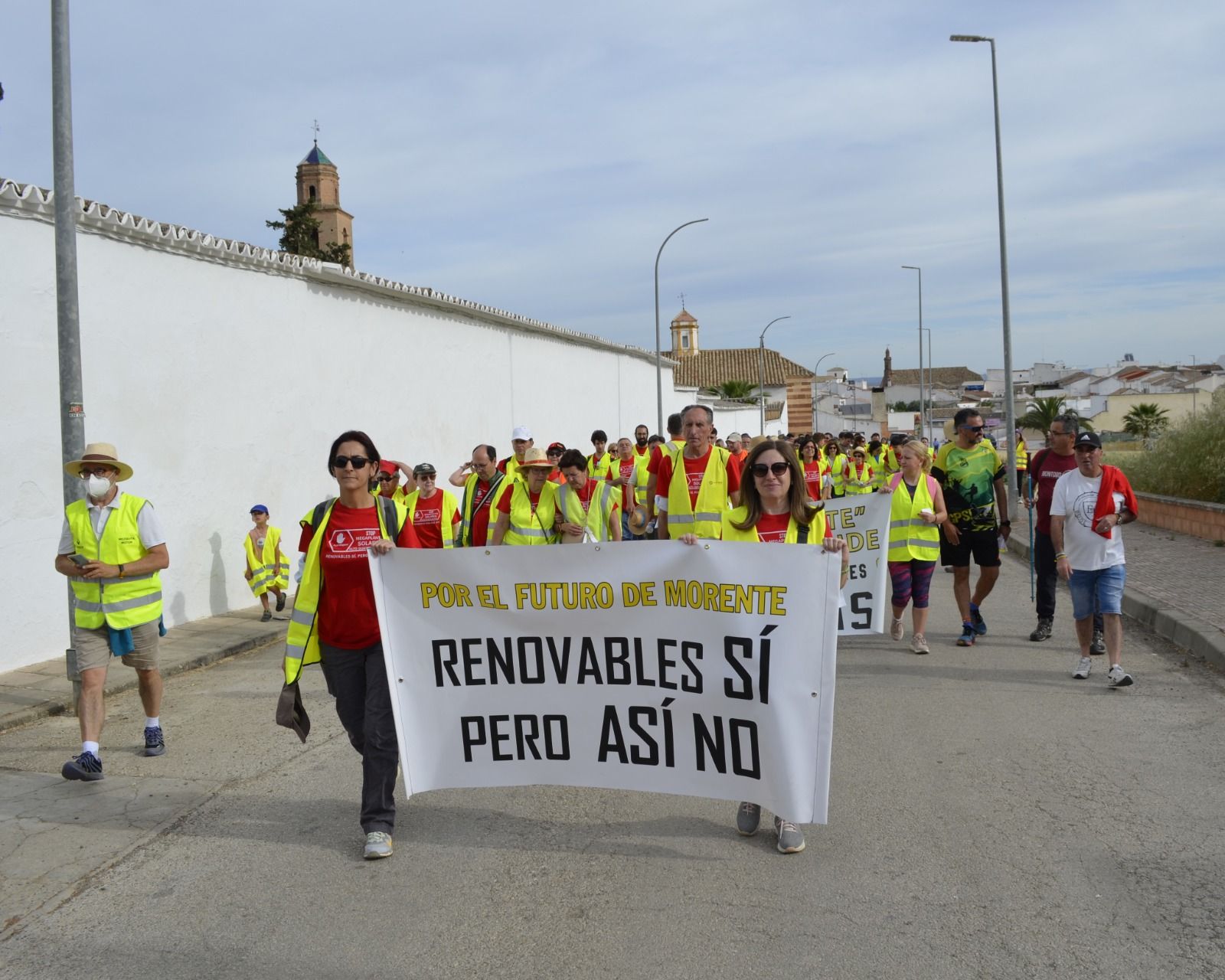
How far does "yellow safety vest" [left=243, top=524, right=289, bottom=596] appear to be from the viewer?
13516 millimetres

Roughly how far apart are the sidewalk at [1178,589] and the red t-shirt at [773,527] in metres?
5.05

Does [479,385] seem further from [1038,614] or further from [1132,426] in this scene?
[1132,426]

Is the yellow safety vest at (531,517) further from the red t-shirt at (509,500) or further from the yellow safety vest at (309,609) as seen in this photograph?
the yellow safety vest at (309,609)

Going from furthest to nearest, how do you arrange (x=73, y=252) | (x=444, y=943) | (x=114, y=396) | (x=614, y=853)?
1. (x=114, y=396)
2. (x=73, y=252)
3. (x=614, y=853)
4. (x=444, y=943)

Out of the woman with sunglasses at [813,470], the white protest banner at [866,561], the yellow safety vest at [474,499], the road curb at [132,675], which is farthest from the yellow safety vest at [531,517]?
the woman with sunglasses at [813,470]

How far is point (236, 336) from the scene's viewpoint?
14109 mm

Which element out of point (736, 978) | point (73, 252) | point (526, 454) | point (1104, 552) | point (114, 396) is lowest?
point (736, 978)

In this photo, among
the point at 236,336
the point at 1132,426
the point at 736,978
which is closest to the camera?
the point at 736,978

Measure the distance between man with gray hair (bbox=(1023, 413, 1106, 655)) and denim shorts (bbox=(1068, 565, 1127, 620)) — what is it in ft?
3.74

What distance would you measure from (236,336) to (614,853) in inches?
419

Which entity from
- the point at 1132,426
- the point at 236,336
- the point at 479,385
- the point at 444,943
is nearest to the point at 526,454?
the point at 444,943

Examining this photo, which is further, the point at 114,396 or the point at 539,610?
the point at 114,396

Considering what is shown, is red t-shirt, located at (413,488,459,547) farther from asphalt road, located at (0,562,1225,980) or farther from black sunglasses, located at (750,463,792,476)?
black sunglasses, located at (750,463,792,476)

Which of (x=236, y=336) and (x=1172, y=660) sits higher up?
(x=236, y=336)
